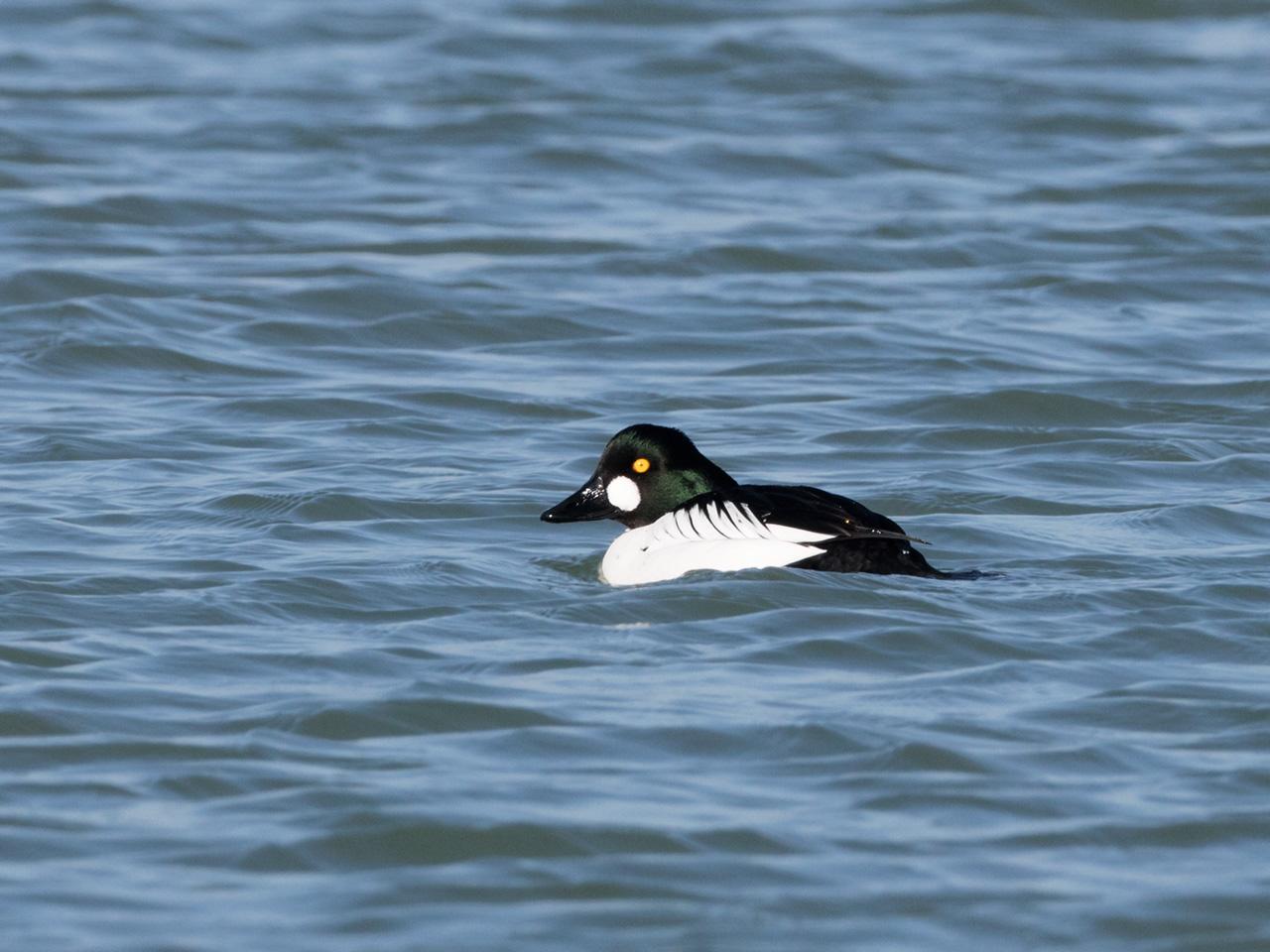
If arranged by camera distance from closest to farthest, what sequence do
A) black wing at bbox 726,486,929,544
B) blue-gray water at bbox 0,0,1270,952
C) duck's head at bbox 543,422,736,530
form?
blue-gray water at bbox 0,0,1270,952, black wing at bbox 726,486,929,544, duck's head at bbox 543,422,736,530

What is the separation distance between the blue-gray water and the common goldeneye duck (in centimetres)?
15

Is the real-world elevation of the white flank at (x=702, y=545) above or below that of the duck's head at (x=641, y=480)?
below

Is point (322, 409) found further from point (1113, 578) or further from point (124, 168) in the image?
point (124, 168)

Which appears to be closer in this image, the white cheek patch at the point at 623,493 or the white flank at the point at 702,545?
the white flank at the point at 702,545

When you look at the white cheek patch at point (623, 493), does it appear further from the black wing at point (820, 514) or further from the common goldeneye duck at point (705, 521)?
the black wing at point (820, 514)

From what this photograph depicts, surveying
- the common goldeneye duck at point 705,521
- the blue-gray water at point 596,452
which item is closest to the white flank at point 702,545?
the common goldeneye duck at point 705,521

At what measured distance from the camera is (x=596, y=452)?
1045 cm

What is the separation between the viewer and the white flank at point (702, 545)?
8.02m

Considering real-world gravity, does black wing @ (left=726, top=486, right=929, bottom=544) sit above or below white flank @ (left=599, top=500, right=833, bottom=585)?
above

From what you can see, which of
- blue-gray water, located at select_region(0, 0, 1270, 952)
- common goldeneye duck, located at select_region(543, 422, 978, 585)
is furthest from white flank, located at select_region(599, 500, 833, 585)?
blue-gray water, located at select_region(0, 0, 1270, 952)

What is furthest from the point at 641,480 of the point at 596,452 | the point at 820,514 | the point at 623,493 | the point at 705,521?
the point at 596,452

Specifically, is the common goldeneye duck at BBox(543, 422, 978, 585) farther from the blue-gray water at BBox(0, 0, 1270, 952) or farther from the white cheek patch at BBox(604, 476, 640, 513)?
the blue-gray water at BBox(0, 0, 1270, 952)

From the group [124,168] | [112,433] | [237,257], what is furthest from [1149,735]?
[124,168]

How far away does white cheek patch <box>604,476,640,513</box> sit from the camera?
8.67 m
